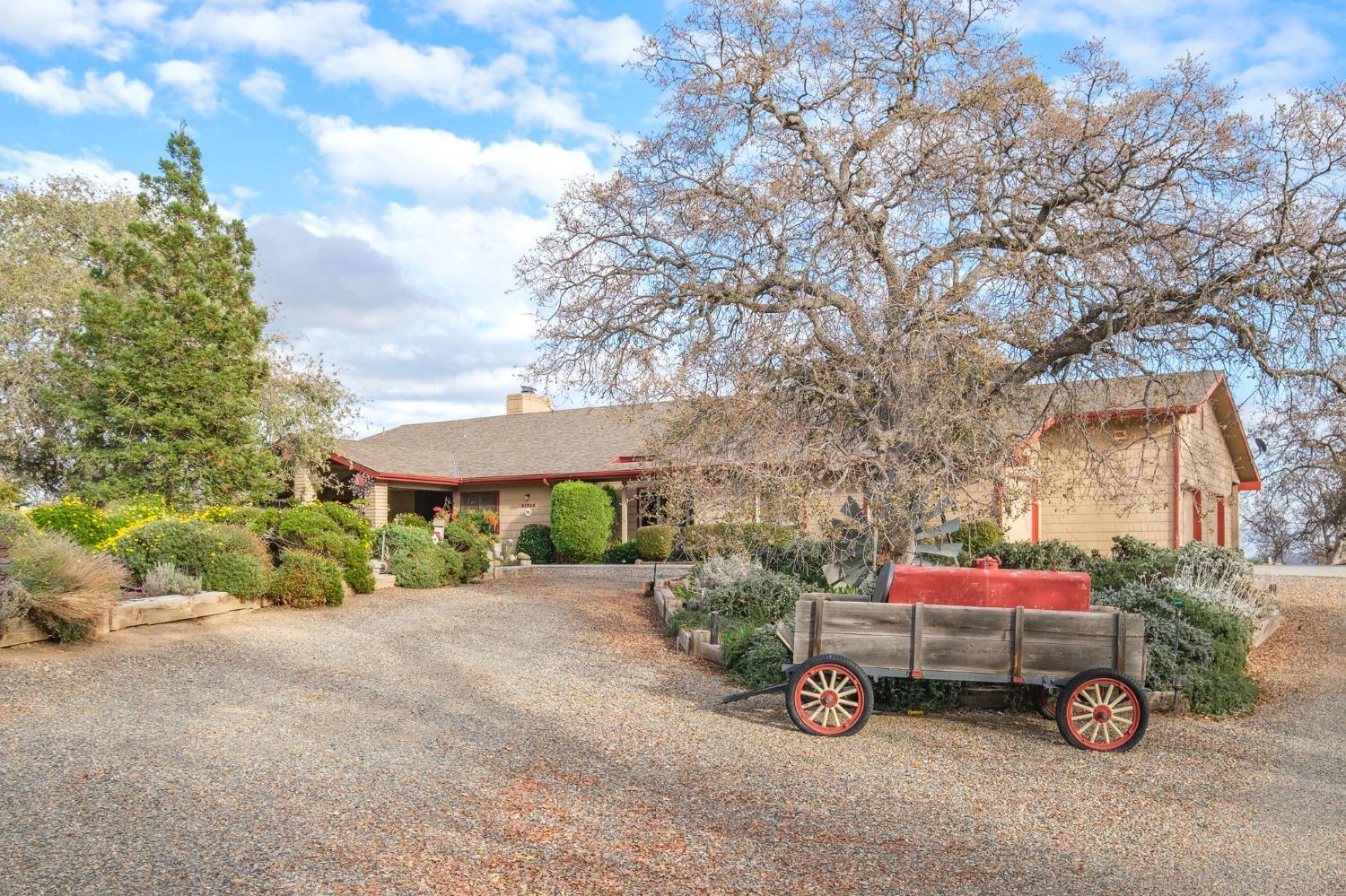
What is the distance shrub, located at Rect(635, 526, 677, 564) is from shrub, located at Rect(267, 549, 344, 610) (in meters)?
10.7

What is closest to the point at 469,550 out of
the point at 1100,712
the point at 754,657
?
the point at 754,657

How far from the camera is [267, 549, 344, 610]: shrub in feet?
43.0

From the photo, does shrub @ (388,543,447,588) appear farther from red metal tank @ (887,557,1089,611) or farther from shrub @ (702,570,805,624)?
red metal tank @ (887,557,1089,611)

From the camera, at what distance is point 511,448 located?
29.5m

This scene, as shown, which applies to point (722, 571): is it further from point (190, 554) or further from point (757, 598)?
point (190, 554)

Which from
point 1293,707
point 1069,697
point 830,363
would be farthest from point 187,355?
point 1293,707

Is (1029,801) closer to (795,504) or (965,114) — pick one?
(795,504)

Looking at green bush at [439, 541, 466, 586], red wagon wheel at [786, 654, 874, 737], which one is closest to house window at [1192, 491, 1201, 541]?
green bush at [439, 541, 466, 586]

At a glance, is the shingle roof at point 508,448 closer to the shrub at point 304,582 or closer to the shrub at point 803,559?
the shrub at point 803,559

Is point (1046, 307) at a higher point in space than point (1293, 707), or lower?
higher

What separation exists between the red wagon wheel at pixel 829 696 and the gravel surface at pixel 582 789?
18cm

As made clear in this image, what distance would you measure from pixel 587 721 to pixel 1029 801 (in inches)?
131

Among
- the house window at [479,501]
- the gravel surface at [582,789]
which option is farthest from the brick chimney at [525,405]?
the gravel surface at [582,789]

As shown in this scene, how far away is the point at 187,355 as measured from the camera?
18281mm
